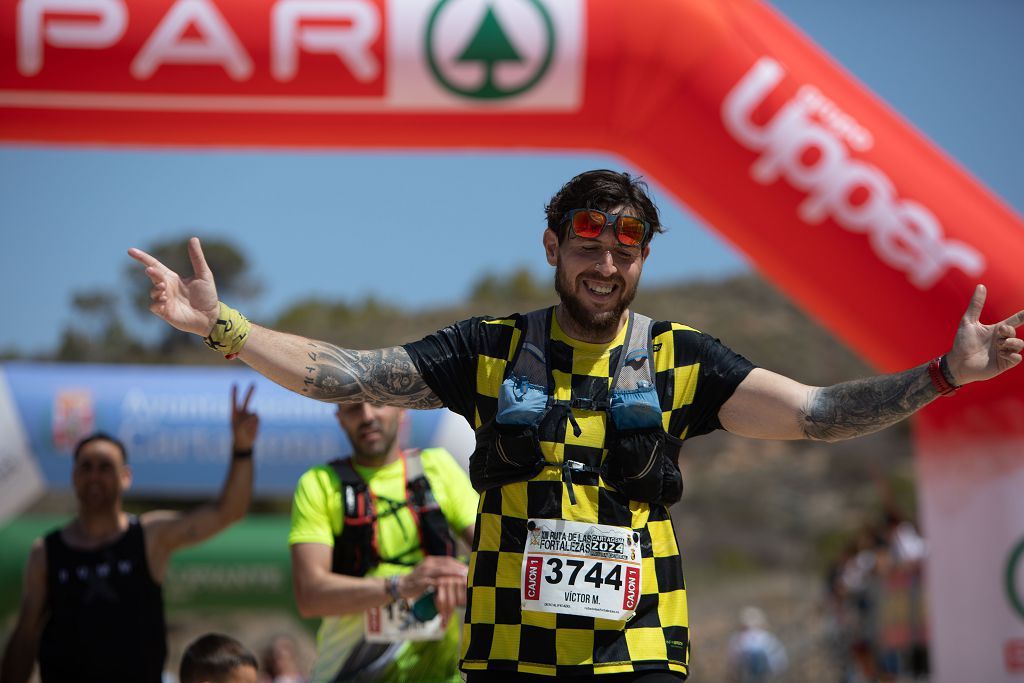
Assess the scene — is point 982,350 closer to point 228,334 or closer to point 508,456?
point 508,456

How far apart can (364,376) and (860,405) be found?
1.10 meters

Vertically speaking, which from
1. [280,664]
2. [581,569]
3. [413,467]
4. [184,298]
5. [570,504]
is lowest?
[280,664]

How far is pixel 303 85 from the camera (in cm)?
501

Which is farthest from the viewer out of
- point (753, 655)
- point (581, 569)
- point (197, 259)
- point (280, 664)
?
point (753, 655)

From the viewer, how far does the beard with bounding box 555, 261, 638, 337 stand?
2.75 meters

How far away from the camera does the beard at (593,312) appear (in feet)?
9.01

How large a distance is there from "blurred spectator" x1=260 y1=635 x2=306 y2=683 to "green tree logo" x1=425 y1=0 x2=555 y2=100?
5.34m

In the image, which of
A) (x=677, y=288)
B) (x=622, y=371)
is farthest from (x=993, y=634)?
(x=677, y=288)

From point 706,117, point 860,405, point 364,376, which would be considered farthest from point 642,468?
point 706,117

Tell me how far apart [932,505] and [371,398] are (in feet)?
9.91

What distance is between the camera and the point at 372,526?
3879 millimetres

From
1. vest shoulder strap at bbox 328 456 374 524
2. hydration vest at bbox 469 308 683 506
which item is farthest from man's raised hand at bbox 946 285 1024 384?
vest shoulder strap at bbox 328 456 374 524

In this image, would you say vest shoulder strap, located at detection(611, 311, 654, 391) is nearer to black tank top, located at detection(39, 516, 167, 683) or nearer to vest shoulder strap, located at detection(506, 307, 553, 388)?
→ vest shoulder strap, located at detection(506, 307, 553, 388)

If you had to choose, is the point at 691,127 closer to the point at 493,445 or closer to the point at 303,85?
the point at 303,85
